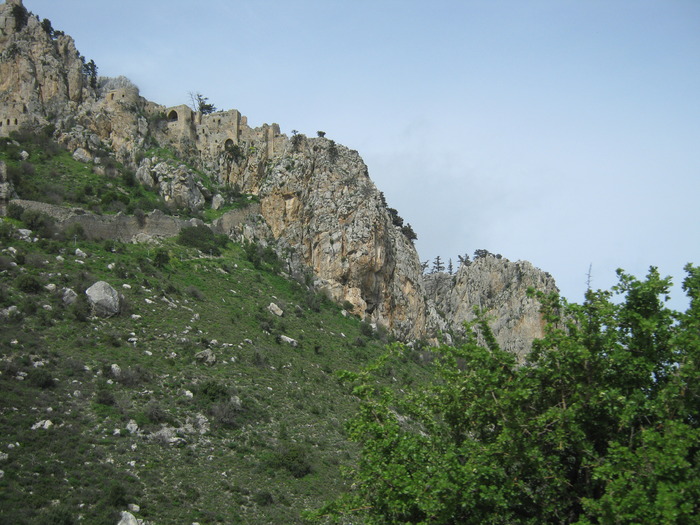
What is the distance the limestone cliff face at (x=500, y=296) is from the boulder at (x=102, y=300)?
3755 centimetres

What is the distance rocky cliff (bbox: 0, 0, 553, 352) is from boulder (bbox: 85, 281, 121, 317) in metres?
20.4

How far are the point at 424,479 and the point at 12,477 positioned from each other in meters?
13.6

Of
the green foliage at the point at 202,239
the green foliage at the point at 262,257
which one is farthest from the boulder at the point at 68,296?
the green foliage at the point at 262,257

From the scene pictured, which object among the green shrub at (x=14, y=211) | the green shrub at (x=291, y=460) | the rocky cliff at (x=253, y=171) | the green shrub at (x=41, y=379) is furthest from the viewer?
the rocky cliff at (x=253, y=171)

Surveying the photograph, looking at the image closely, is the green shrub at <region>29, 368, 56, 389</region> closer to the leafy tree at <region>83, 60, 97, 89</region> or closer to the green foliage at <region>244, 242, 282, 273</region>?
the green foliage at <region>244, 242, 282, 273</region>

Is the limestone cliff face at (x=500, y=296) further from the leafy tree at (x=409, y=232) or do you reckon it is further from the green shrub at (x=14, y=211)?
the green shrub at (x=14, y=211)

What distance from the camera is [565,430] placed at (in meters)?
11.3

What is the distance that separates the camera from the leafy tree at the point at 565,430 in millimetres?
10195

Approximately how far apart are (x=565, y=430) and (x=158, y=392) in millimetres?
20010

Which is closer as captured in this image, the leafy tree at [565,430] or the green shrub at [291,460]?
the leafy tree at [565,430]

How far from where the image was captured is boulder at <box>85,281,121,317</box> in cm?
3061

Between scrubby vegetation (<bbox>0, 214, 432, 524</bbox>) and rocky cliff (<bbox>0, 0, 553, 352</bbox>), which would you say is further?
rocky cliff (<bbox>0, 0, 553, 352</bbox>)

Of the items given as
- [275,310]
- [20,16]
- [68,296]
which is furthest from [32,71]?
[68,296]

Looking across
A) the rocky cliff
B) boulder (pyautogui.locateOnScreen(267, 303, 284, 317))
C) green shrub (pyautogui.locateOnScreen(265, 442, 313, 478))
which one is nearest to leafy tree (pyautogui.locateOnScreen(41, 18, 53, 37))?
the rocky cliff
